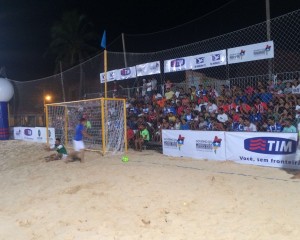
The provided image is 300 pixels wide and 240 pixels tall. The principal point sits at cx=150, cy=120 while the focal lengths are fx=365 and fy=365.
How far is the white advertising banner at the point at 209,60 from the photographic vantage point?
12.3 metres

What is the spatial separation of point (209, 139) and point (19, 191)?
17.8 ft

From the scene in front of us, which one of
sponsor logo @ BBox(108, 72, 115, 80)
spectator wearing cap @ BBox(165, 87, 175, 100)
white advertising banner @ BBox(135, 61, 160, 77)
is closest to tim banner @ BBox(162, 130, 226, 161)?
spectator wearing cap @ BBox(165, 87, 175, 100)

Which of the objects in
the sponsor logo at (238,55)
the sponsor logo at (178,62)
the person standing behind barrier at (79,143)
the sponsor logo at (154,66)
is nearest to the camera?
the person standing behind barrier at (79,143)

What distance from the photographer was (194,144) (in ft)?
36.9

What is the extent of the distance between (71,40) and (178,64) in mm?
24794

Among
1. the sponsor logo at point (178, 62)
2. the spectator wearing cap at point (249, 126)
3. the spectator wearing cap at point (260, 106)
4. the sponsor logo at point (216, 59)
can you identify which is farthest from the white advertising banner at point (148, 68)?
the spectator wearing cap at point (249, 126)

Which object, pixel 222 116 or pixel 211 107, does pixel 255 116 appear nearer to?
pixel 222 116

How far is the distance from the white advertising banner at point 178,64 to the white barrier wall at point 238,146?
2.82 m

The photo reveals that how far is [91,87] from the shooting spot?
22.6 meters

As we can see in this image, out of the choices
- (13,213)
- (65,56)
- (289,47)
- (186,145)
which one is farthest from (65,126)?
(65,56)

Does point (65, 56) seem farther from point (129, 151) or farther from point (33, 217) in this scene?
point (33, 217)

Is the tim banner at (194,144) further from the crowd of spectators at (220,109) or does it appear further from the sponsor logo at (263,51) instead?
the sponsor logo at (263,51)

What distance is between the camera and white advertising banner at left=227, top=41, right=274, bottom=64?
1108cm

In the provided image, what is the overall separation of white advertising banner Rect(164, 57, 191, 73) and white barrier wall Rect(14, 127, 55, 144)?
598 centimetres
